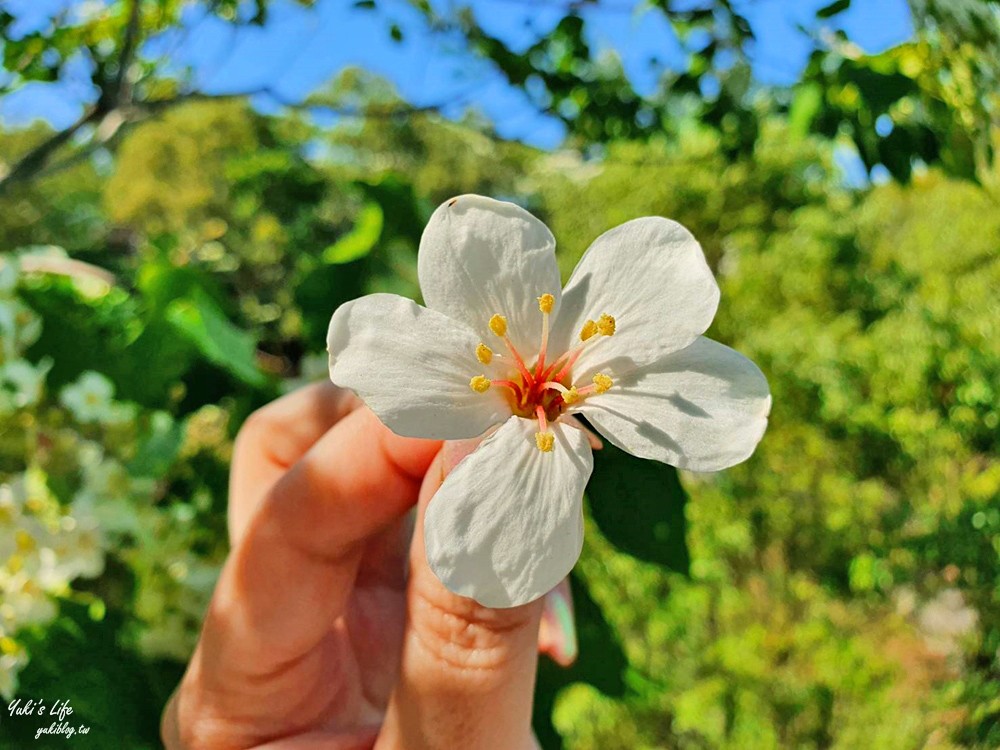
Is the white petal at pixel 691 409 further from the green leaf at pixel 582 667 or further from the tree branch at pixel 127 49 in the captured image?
the tree branch at pixel 127 49

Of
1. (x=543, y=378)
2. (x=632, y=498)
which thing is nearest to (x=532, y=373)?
(x=543, y=378)

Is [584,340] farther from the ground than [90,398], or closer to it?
farther from the ground

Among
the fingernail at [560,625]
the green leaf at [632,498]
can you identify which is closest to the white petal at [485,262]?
the green leaf at [632,498]

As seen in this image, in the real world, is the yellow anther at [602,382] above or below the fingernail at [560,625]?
above

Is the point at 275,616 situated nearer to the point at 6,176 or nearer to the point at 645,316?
the point at 645,316

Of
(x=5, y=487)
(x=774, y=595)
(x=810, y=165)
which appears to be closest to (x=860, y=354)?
(x=774, y=595)

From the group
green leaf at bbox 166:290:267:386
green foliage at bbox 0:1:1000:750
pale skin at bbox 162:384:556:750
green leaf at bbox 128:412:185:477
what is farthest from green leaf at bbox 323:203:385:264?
pale skin at bbox 162:384:556:750

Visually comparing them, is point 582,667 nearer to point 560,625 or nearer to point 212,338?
point 560,625
